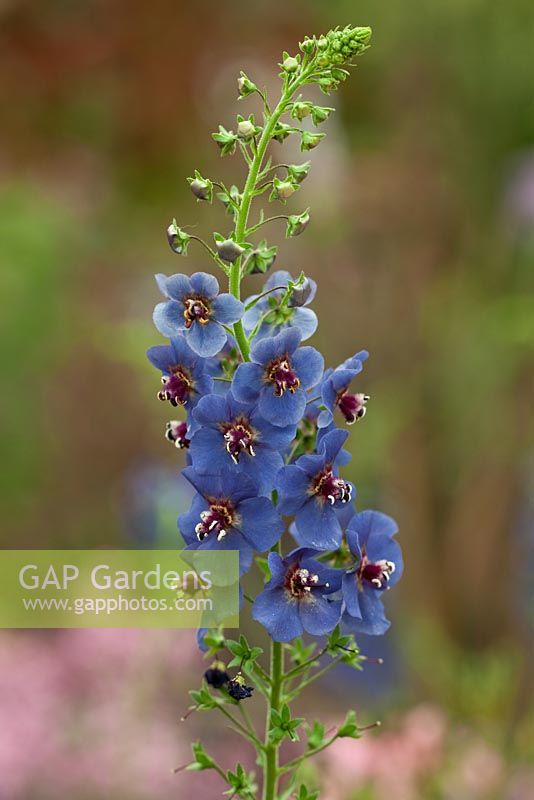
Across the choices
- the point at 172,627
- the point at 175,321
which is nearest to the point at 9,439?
the point at 172,627

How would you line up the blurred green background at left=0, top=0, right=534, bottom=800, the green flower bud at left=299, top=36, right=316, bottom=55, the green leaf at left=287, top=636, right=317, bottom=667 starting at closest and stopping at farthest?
the green flower bud at left=299, top=36, right=316, bottom=55 → the green leaf at left=287, top=636, right=317, bottom=667 → the blurred green background at left=0, top=0, right=534, bottom=800

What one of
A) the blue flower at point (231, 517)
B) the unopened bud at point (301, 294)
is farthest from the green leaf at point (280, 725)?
the unopened bud at point (301, 294)

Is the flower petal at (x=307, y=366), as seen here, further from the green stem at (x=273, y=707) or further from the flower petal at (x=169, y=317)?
the green stem at (x=273, y=707)

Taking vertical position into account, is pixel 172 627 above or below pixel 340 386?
above

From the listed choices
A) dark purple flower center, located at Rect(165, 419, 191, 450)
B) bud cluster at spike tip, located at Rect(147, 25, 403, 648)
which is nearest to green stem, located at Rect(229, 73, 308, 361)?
bud cluster at spike tip, located at Rect(147, 25, 403, 648)

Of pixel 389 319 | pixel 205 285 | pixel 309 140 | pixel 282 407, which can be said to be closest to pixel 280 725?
pixel 282 407

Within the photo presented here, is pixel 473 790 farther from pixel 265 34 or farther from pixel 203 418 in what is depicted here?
pixel 265 34

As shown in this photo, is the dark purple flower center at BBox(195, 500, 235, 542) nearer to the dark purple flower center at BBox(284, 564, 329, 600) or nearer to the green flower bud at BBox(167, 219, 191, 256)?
the dark purple flower center at BBox(284, 564, 329, 600)
